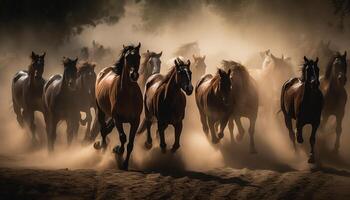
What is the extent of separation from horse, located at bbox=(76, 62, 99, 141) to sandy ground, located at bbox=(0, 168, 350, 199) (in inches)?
176

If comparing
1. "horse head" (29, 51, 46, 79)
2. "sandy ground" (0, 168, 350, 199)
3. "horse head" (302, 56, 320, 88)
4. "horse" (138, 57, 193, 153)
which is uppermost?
"horse head" (29, 51, 46, 79)

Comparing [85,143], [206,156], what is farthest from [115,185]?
[85,143]

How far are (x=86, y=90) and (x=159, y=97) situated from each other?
400cm

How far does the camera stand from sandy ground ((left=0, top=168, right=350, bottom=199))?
887 centimetres

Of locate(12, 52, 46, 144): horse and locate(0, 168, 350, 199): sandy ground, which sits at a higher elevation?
locate(12, 52, 46, 144): horse

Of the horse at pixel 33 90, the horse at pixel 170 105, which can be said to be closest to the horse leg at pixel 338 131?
the horse at pixel 170 105

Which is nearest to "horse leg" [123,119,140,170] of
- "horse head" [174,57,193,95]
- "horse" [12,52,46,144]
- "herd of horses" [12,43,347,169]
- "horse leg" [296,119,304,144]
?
"herd of horses" [12,43,347,169]

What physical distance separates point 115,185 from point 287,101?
570cm

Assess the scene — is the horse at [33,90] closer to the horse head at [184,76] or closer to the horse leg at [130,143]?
the horse leg at [130,143]

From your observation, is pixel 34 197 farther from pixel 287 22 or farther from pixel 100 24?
pixel 100 24

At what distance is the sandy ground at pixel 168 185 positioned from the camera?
8867 mm

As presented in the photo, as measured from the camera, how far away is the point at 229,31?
114 ft

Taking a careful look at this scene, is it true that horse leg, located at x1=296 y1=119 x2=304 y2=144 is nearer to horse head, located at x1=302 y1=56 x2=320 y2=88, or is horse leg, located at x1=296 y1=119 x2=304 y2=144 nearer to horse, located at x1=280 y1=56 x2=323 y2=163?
horse, located at x1=280 y1=56 x2=323 y2=163

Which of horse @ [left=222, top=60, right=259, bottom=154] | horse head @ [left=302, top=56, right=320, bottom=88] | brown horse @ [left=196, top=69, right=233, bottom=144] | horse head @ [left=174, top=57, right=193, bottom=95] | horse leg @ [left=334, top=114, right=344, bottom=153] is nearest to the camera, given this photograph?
horse head @ [left=174, top=57, right=193, bottom=95]
